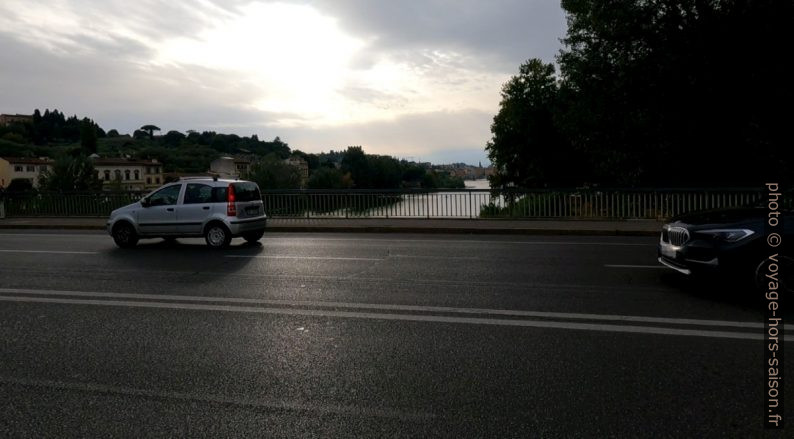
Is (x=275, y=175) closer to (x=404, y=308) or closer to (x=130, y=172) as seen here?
(x=404, y=308)

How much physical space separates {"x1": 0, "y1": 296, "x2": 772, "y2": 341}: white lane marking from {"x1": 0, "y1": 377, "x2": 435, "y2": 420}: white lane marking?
2.27 meters

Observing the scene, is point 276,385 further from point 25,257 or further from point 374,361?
point 25,257

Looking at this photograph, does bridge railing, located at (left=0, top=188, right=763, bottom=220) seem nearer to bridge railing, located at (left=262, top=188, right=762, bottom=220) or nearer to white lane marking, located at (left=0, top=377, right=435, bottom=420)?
bridge railing, located at (left=262, top=188, right=762, bottom=220)

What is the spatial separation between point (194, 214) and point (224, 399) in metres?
10.1

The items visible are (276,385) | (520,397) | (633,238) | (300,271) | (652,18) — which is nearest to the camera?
(520,397)

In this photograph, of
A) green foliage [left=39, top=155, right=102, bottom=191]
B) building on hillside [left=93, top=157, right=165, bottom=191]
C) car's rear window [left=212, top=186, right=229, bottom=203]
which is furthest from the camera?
building on hillside [left=93, top=157, right=165, bottom=191]

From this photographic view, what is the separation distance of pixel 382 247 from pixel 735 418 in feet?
31.2

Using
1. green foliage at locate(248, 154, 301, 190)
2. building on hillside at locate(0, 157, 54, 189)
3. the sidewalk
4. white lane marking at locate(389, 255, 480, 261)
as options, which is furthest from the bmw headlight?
building on hillside at locate(0, 157, 54, 189)

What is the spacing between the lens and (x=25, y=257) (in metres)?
11.4

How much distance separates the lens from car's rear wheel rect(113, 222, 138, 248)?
43.9 ft

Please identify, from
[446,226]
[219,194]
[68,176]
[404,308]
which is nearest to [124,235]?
[219,194]

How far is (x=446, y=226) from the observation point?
16.8 metres

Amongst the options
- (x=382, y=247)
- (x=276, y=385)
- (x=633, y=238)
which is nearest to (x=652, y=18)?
(x=633, y=238)

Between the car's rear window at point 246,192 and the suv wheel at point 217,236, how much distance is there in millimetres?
800
